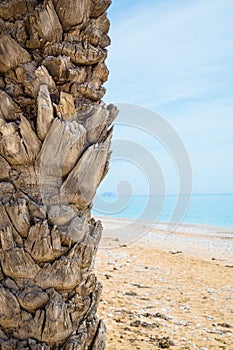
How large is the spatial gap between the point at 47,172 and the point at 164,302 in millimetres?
4495

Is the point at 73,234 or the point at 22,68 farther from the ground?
the point at 22,68

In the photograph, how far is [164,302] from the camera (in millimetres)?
6262

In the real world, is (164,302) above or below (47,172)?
below

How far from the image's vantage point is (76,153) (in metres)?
2.61

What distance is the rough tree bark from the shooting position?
2521mm

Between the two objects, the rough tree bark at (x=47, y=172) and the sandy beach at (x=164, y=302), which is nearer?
the rough tree bark at (x=47, y=172)

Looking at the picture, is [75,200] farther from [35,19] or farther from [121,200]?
[121,200]

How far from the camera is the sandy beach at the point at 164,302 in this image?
434 centimetres

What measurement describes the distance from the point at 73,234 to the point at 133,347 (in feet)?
6.39

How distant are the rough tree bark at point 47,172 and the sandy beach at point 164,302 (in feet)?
5.07

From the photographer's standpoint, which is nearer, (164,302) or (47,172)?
(47,172)

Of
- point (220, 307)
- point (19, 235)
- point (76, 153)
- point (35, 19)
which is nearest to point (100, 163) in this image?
point (76, 153)

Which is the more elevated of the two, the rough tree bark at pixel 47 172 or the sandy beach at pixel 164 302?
the rough tree bark at pixel 47 172

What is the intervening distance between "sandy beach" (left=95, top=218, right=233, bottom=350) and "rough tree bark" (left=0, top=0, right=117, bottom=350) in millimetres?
1546
